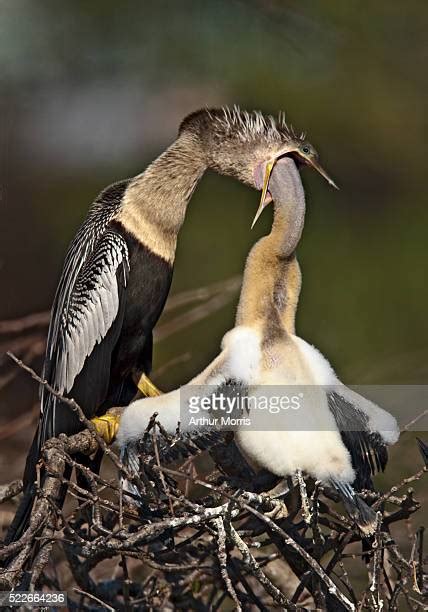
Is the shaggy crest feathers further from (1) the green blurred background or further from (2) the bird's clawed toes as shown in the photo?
(2) the bird's clawed toes

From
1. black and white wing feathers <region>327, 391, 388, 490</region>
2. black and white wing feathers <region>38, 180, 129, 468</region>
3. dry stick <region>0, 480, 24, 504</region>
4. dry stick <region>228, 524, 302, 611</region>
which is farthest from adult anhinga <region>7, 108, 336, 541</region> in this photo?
dry stick <region>228, 524, 302, 611</region>

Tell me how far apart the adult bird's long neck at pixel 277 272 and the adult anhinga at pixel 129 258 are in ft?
0.45

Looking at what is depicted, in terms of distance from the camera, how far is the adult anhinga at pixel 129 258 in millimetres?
2350

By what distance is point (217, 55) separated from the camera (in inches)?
101

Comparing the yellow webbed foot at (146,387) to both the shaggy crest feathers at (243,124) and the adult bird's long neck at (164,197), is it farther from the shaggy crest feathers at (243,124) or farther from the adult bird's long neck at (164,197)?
the shaggy crest feathers at (243,124)

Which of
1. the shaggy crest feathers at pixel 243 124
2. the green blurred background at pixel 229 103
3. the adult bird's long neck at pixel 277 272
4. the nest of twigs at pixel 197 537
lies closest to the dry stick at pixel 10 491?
the nest of twigs at pixel 197 537

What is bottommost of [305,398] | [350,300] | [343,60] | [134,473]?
[134,473]

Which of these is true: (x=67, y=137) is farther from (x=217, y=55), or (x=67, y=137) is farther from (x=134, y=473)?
(x=134, y=473)

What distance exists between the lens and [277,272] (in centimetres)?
212

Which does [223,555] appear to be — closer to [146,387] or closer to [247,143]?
[146,387]

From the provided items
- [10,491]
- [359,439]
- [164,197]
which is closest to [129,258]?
[164,197]

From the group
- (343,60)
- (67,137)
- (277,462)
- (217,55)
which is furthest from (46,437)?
(343,60)

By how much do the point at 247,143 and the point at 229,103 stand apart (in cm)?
20

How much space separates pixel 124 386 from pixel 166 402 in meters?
0.62
